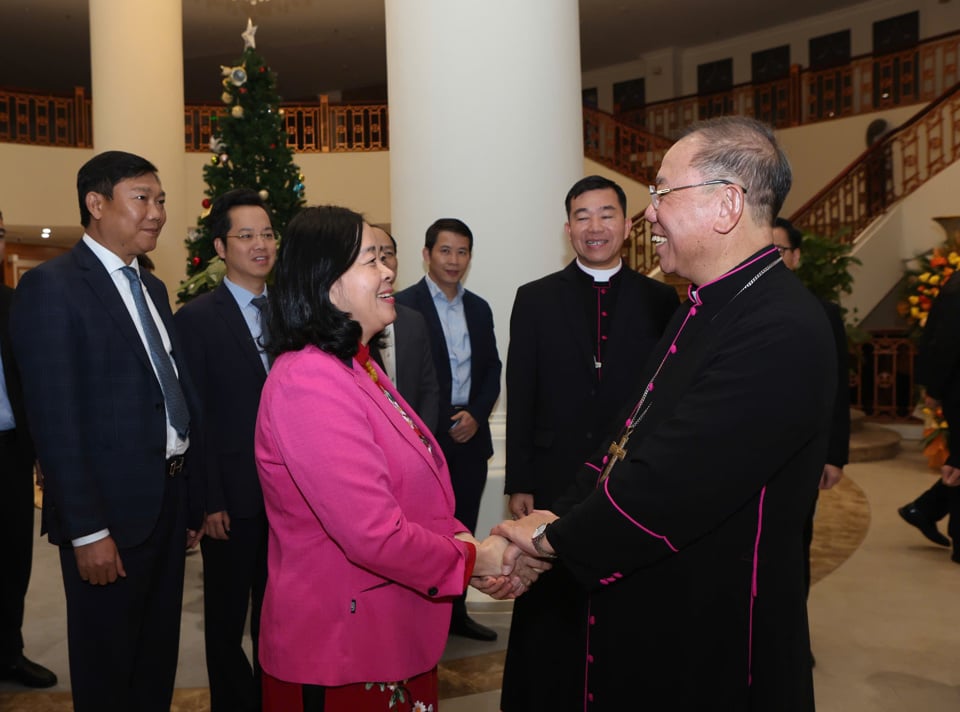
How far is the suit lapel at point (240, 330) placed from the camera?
9.77ft

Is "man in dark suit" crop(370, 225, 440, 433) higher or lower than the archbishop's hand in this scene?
higher

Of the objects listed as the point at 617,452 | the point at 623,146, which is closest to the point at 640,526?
the point at 617,452

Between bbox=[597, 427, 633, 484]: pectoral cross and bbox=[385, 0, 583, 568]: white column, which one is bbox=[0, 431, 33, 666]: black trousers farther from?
bbox=[597, 427, 633, 484]: pectoral cross

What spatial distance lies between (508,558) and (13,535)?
2408 millimetres

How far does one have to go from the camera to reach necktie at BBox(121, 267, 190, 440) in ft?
8.14

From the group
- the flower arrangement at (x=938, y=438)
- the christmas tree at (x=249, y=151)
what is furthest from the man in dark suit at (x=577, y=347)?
the flower arrangement at (x=938, y=438)

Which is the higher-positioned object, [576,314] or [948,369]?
[576,314]

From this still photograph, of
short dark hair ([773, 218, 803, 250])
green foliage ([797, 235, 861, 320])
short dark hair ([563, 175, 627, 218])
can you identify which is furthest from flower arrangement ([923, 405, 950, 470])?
short dark hair ([563, 175, 627, 218])

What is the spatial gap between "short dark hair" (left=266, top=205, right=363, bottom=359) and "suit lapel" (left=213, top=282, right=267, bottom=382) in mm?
1247

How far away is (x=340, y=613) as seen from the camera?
1697 millimetres

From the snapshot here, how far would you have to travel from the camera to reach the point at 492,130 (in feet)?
13.3

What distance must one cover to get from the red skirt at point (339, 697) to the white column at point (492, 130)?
2.44 metres

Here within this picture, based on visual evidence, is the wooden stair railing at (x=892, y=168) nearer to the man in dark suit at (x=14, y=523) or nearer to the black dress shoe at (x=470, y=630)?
the black dress shoe at (x=470, y=630)

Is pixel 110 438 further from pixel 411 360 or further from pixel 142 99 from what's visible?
pixel 142 99
